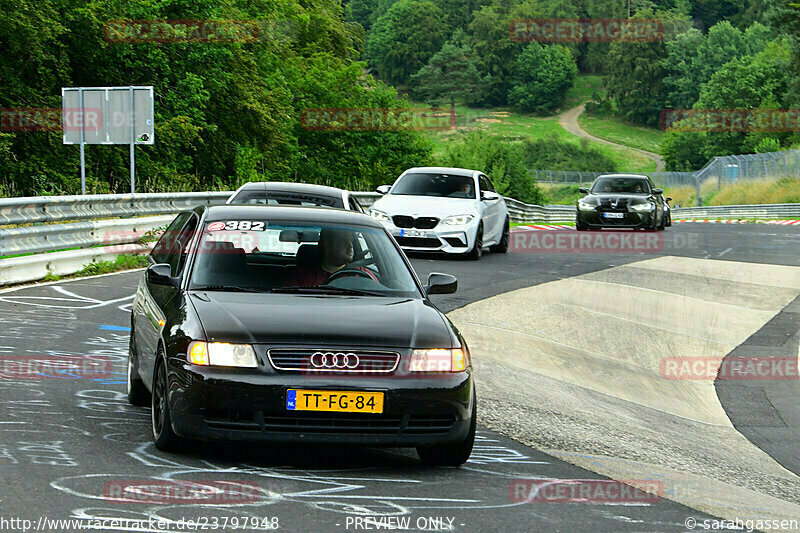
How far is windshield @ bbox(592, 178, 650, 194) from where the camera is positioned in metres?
30.5

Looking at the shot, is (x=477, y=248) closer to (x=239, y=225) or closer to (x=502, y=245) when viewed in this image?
(x=502, y=245)

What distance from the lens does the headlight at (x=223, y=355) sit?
586 cm

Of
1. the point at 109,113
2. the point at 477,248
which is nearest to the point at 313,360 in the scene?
the point at 477,248

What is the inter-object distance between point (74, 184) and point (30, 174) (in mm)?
1191

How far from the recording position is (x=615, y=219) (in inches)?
1174

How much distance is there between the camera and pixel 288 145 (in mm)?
48219

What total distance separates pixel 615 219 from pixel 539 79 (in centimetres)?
15682

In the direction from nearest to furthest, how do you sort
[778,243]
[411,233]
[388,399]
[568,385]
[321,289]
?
[388,399]
[321,289]
[568,385]
[411,233]
[778,243]

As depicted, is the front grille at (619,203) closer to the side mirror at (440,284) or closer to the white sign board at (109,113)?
the white sign board at (109,113)

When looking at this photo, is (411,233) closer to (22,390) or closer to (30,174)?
(22,390)

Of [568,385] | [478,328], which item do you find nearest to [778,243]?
[478,328]
